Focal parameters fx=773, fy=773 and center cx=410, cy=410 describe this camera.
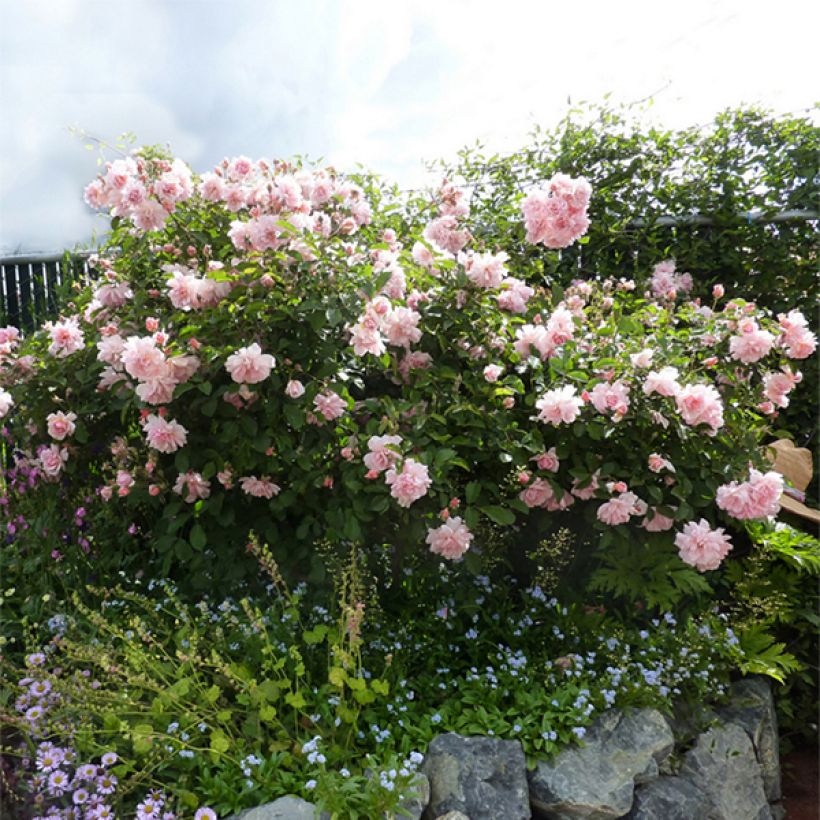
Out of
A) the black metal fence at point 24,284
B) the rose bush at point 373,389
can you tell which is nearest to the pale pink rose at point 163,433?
the rose bush at point 373,389

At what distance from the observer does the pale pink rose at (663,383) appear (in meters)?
2.36

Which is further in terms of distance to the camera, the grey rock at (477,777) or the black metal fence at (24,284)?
the black metal fence at (24,284)

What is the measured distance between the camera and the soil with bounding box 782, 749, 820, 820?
9.24ft

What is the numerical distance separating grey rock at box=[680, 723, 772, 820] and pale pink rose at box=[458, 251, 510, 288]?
63.9 inches

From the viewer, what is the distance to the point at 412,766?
196 centimetres

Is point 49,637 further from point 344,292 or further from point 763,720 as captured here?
point 763,720

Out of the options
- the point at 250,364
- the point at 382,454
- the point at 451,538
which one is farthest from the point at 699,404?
the point at 250,364

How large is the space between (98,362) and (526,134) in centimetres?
289

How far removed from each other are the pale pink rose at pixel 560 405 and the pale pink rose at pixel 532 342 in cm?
23

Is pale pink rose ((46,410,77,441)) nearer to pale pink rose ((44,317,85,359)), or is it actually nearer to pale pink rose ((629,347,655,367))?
pale pink rose ((44,317,85,359))

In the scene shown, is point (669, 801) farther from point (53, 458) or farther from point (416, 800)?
point (53, 458)

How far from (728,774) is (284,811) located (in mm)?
1475

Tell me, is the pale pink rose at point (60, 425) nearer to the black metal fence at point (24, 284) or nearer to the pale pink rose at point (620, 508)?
the pale pink rose at point (620, 508)

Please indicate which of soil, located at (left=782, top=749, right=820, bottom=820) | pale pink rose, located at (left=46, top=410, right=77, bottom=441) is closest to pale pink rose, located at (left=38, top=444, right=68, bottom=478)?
pale pink rose, located at (left=46, top=410, right=77, bottom=441)
